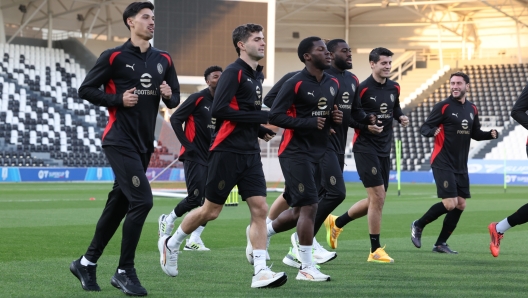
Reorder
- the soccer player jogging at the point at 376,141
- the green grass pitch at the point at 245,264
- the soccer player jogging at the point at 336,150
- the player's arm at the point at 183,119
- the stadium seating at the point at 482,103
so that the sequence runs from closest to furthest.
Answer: the green grass pitch at the point at 245,264 → the soccer player jogging at the point at 336,150 → the soccer player jogging at the point at 376,141 → the player's arm at the point at 183,119 → the stadium seating at the point at 482,103

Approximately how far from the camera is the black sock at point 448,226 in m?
10.6

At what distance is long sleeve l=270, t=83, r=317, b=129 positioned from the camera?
24.6 feet

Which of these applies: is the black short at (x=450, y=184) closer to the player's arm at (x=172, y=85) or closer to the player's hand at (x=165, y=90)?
the player's arm at (x=172, y=85)

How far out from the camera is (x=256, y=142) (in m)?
7.44

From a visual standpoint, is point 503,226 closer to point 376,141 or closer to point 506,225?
point 506,225

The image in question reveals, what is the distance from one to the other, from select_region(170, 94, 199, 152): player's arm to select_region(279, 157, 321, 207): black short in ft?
9.63

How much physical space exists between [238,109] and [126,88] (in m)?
1.05

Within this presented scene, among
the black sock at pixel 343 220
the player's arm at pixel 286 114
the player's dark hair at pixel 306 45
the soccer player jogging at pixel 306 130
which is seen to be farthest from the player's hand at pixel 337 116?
the black sock at pixel 343 220

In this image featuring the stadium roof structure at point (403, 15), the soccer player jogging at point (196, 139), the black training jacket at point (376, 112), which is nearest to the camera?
the black training jacket at point (376, 112)

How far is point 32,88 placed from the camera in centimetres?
4041

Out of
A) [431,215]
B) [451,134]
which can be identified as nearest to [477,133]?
[451,134]

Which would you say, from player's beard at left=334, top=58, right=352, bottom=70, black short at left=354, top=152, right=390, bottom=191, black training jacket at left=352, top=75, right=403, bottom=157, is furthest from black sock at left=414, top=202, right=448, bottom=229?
player's beard at left=334, top=58, right=352, bottom=70

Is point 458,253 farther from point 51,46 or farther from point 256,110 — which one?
point 51,46

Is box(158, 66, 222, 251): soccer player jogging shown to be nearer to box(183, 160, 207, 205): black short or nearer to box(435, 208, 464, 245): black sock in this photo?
box(183, 160, 207, 205): black short
